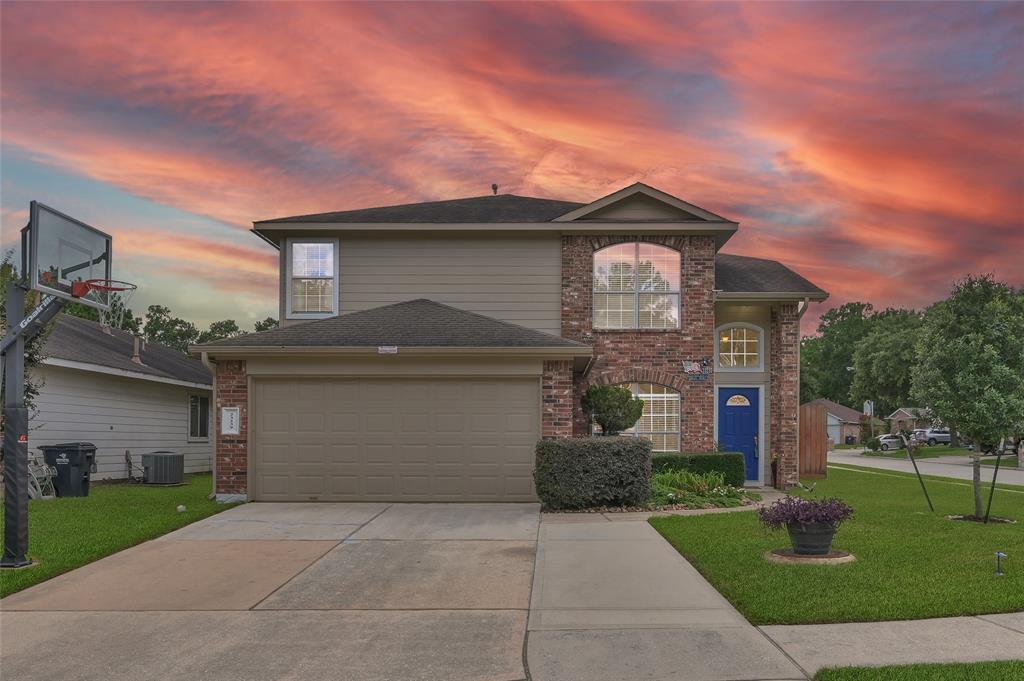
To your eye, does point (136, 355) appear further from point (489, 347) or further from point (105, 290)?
point (105, 290)

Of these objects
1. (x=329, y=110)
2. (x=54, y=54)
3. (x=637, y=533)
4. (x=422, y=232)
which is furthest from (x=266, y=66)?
(x=637, y=533)

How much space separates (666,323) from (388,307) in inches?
244

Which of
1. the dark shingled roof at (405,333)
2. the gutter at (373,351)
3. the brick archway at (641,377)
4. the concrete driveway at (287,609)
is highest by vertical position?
the dark shingled roof at (405,333)

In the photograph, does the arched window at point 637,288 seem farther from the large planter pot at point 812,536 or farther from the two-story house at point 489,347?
the large planter pot at point 812,536

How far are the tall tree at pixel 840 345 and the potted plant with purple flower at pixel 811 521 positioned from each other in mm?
94886

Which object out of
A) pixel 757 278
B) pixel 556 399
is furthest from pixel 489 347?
pixel 757 278

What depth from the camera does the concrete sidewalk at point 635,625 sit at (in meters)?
5.78

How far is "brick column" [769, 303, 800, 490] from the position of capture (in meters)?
19.5

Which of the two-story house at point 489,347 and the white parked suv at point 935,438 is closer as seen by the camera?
the two-story house at point 489,347

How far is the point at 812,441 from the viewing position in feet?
73.4

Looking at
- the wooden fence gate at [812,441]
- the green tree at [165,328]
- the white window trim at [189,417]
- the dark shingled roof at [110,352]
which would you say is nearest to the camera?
the dark shingled roof at [110,352]

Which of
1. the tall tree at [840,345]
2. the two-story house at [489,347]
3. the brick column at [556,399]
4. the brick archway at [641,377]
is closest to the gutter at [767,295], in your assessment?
the two-story house at [489,347]

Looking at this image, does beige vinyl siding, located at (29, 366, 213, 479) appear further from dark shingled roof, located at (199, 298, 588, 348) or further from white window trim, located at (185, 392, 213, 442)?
dark shingled roof, located at (199, 298, 588, 348)

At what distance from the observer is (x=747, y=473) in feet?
66.3
